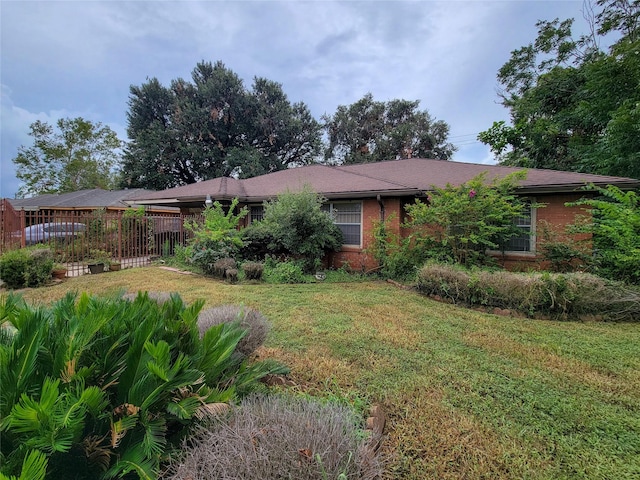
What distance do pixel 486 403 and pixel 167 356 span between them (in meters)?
2.85

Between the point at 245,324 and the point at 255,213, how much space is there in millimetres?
10048

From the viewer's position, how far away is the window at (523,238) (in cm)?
911

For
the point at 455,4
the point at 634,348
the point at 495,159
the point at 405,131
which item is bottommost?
the point at 634,348

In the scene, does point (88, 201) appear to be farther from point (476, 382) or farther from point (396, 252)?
point (476, 382)

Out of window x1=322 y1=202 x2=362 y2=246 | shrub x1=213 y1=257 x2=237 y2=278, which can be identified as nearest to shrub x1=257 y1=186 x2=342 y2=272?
window x1=322 y1=202 x2=362 y2=246

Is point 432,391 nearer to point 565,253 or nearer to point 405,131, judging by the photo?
point 565,253

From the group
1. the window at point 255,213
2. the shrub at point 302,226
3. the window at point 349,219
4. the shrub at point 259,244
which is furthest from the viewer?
the window at point 255,213

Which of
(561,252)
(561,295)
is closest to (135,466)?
(561,295)

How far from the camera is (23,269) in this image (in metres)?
7.93

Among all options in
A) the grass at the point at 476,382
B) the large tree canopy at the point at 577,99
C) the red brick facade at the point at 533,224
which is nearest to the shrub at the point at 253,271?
the grass at the point at 476,382

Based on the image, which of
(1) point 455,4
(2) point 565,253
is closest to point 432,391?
(2) point 565,253

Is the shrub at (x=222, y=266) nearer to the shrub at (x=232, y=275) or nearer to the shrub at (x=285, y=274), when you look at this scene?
the shrub at (x=232, y=275)

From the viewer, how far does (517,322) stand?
5.52 m

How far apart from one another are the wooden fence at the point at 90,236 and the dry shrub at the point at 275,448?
10.6m
